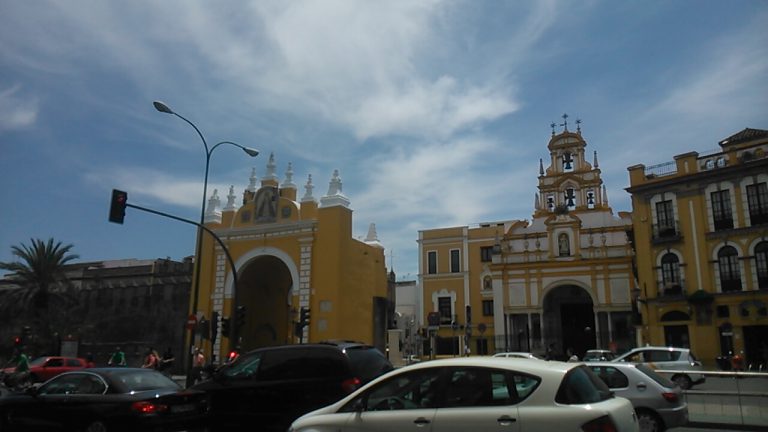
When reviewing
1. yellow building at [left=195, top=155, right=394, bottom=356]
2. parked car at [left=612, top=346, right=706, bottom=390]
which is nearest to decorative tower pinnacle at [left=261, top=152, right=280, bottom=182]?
yellow building at [left=195, top=155, right=394, bottom=356]

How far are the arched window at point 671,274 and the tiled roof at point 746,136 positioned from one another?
787 cm

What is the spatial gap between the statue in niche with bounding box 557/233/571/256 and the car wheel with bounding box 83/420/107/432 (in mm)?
36804

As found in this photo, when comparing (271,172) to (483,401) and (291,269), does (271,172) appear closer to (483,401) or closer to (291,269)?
(291,269)

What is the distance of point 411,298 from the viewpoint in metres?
63.9

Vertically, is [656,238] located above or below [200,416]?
above

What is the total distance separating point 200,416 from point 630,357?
16152 millimetres

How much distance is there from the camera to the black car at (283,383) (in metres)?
9.09

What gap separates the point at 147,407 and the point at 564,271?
3613 centimetres

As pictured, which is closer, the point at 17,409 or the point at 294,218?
the point at 17,409

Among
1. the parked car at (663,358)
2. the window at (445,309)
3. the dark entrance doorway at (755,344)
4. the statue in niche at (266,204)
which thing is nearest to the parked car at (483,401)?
the parked car at (663,358)

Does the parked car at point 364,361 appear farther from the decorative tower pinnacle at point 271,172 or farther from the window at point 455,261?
the window at point 455,261

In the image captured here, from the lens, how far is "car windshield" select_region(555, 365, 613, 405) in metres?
5.14

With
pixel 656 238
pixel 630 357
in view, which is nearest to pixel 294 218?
pixel 630 357

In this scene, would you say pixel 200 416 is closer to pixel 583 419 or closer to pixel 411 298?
pixel 583 419
